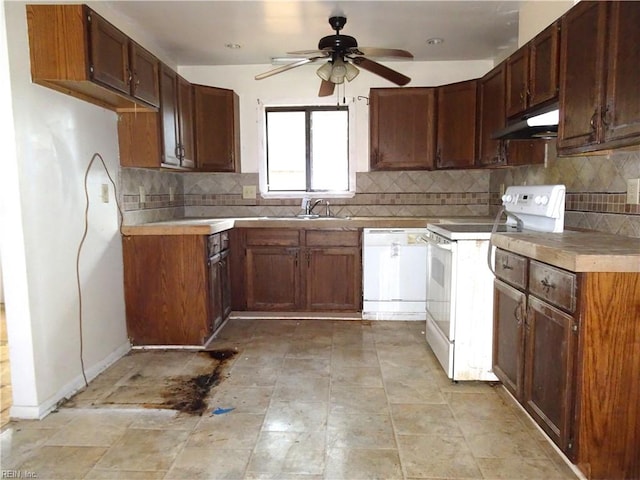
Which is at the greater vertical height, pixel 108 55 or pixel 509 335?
pixel 108 55

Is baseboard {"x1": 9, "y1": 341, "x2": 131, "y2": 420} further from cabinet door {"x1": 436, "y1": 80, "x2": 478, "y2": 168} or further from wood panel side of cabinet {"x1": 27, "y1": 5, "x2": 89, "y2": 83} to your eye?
cabinet door {"x1": 436, "y1": 80, "x2": 478, "y2": 168}

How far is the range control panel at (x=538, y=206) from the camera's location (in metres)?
2.31

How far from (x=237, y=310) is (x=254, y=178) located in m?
1.37

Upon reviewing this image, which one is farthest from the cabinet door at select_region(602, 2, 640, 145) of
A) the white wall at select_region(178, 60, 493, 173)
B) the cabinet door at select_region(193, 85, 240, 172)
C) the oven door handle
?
the cabinet door at select_region(193, 85, 240, 172)

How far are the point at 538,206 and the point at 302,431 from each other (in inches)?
68.2

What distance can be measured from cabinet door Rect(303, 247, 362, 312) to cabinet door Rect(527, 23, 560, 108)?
6.17 feet

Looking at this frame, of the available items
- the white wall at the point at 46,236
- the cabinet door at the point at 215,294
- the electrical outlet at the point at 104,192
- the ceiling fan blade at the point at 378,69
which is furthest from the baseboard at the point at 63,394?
the ceiling fan blade at the point at 378,69

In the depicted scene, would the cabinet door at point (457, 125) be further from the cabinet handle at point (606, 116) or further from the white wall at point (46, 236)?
the white wall at point (46, 236)

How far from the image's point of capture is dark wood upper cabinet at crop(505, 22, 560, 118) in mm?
2441

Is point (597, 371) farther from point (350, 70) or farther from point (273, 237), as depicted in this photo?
point (273, 237)

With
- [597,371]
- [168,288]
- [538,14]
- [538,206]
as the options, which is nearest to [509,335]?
[597,371]

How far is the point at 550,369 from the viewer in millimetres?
1820

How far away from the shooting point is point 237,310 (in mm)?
4078

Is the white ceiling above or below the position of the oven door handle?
above
